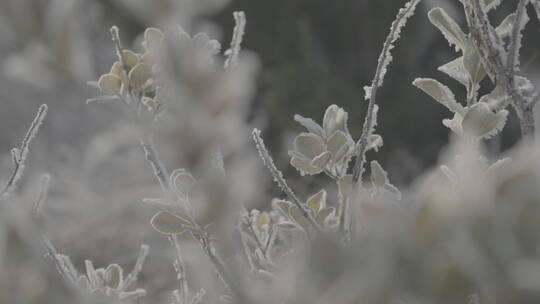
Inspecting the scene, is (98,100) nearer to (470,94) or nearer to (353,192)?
(353,192)

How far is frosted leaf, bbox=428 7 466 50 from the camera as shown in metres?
0.92

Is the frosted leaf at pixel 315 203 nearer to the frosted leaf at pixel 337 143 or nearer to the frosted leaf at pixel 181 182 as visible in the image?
the frosted leaf at pixel 337 143

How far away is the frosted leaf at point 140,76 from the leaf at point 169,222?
0.53 feet

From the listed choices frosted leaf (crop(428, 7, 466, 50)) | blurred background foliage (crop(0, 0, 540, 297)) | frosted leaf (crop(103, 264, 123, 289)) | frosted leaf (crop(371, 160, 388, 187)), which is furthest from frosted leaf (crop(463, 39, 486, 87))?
blurred background foliage (crop(0, 0, 540, 297))

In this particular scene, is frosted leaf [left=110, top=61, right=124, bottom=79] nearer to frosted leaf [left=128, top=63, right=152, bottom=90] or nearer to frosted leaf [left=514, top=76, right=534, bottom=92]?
frosted leaf [left=128, top=63, right=152, bottom=90]

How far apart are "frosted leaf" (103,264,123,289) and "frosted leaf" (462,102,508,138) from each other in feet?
1.60

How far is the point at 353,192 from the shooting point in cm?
93

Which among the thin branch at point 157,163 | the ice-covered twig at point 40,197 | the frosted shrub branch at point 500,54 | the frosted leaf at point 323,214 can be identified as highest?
the ice-covered twig at point 40,197

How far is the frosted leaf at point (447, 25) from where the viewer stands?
0.92m

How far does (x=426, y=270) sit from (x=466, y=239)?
4cm

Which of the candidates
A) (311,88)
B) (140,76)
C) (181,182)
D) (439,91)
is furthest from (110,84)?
(311,88)

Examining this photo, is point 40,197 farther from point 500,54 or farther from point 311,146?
point 500,54

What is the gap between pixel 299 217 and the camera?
0.99 metres

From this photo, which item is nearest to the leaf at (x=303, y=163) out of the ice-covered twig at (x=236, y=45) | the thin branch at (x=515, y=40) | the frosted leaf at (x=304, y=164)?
the frosted leaf at (x=304, y=164)
